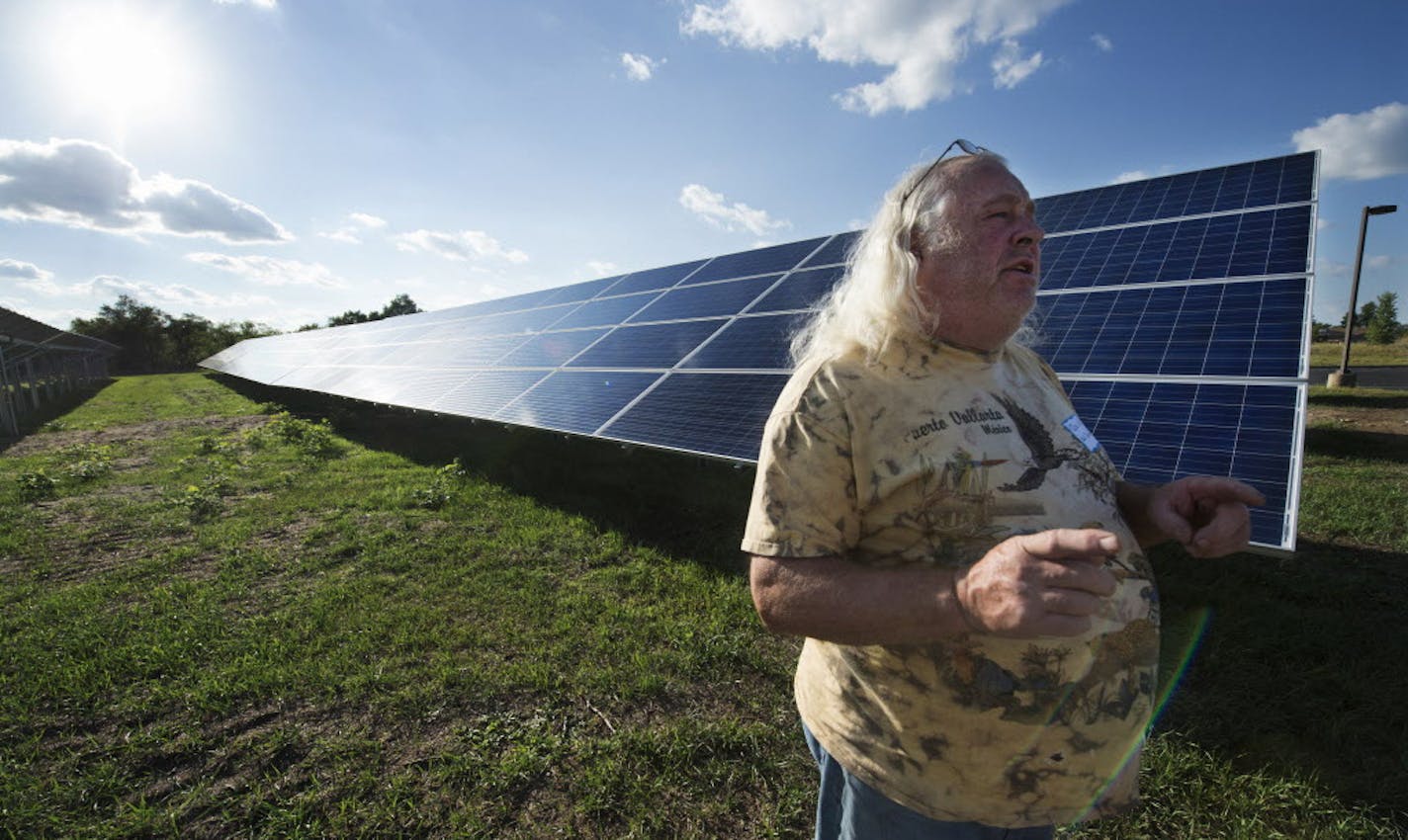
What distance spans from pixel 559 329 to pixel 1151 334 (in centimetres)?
956

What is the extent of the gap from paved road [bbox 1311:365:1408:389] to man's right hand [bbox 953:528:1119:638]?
24249 mm

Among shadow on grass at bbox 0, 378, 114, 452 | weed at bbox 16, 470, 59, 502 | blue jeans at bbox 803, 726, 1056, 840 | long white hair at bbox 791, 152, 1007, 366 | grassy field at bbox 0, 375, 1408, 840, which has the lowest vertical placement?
grassy field at bbox 0, 375, 1408, 840

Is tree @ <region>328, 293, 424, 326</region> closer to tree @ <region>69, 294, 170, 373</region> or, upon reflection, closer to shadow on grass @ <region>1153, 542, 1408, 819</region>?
tree @ <region>69, 294, 170, 373</region>

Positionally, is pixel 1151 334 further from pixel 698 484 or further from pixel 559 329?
pixel 559 329

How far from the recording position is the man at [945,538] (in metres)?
1.26

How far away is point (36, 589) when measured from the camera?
5.13 meters

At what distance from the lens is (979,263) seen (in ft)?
4.83

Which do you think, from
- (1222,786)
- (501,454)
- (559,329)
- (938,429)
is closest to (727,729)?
(1222,786)

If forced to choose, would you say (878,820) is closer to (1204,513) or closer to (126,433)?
(1204,513)

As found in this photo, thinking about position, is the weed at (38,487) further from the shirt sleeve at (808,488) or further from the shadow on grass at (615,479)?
the shirt sleeve at (808,488)

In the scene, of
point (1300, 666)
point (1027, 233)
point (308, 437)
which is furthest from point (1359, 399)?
point (308, 437)

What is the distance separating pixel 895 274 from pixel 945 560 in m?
0.71

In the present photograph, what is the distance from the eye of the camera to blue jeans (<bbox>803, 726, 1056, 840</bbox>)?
1.39m

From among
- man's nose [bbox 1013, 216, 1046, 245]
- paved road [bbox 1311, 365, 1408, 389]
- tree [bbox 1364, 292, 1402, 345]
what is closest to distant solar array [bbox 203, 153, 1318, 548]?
man's nose [bbox 1013, 216, 1046, 245]
